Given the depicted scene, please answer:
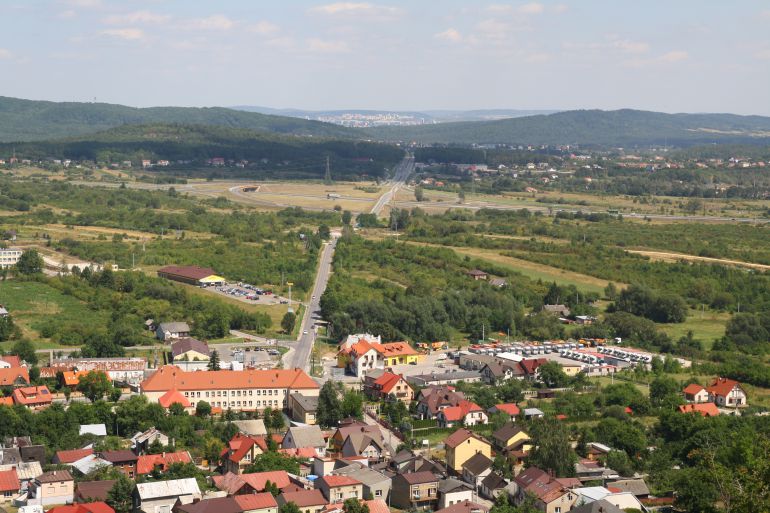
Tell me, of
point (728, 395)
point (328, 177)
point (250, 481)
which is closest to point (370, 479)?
point (250, 481)

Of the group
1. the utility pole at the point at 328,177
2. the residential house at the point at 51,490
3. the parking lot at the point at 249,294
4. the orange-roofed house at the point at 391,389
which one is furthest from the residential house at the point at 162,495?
the utility pole at the point at 328,177

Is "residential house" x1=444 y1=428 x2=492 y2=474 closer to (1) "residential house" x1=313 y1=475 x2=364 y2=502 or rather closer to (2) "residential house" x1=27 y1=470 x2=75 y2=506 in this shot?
(1) "residential house" x1=313 y1=475 x2=364 y2=502

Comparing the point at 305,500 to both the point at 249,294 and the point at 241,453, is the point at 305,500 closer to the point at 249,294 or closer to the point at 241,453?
the point at 241,453

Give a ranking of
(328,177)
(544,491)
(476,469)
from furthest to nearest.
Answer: (328,177) < (476,469) < (544,491)

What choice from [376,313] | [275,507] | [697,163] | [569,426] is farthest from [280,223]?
[697,163]

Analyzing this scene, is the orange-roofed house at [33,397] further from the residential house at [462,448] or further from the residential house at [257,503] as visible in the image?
the residential house at [462,448]

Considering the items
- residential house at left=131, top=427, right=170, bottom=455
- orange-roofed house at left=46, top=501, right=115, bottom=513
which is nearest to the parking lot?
residential house at left=131, top=427, right=170, bottom=455
